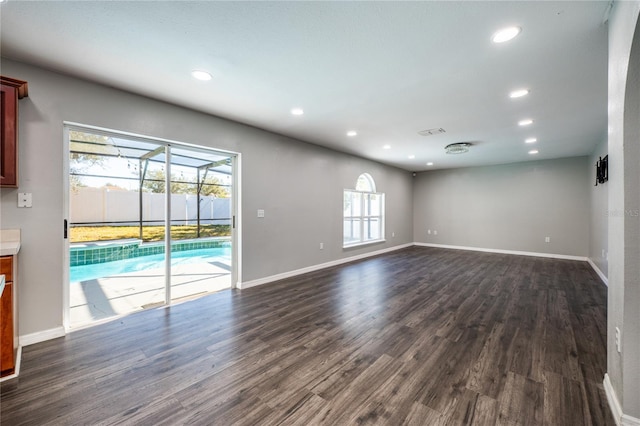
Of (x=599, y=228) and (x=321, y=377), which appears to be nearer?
(x=321, y=377)

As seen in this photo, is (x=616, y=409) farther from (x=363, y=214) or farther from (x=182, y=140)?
(x=363, y=214)

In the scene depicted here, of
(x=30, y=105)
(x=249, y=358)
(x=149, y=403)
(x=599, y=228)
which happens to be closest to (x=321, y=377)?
(x=249, y=358)

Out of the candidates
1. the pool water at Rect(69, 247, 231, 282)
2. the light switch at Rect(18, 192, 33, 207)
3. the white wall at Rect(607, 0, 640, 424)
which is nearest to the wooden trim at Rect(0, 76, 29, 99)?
the light switch at Rect(18, 192, 33, 207)

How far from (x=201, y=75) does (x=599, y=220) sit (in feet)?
22.5

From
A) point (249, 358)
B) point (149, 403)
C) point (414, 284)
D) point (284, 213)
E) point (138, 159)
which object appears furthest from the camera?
point (284, 213)

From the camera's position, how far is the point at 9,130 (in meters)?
2.10

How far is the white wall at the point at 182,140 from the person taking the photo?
2.35m

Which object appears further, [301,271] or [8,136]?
[301,271]

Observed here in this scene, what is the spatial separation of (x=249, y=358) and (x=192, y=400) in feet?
1.71

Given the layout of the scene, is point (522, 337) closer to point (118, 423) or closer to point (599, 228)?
point (118, 423)

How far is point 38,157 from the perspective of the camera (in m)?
2.39

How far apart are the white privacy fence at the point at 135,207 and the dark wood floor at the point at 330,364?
1.15m

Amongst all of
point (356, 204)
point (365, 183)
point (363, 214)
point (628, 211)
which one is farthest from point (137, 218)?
point (365, 183)

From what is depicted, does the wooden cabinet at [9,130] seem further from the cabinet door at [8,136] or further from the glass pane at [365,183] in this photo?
the glass pane at [365,183]
